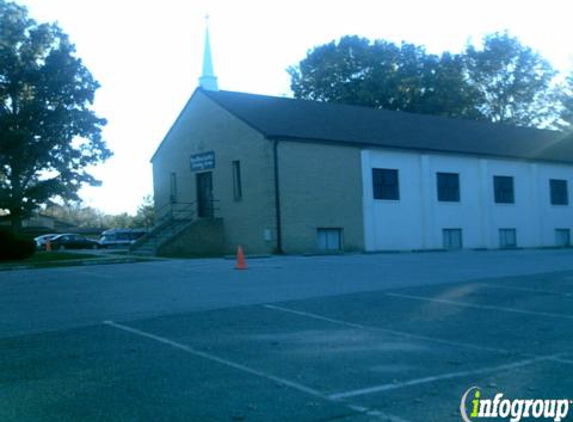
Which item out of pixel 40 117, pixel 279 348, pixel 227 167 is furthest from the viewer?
pixel 40 117

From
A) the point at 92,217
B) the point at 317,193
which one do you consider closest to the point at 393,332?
the point at 317,193

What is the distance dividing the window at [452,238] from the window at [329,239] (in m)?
6.10

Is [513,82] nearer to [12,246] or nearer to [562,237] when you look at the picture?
[562,237]

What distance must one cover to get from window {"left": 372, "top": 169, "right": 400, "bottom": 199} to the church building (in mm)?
58

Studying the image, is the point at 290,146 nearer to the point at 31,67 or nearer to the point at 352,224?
the point at 352,224

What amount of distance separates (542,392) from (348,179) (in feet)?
76.6

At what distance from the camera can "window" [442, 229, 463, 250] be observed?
32781 millimetres

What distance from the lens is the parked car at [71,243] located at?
48.9 metres

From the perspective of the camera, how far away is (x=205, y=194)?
3219 cm

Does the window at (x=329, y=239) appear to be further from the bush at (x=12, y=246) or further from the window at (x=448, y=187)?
the bush at (x=12, y=246)

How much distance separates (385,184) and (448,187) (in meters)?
4.09

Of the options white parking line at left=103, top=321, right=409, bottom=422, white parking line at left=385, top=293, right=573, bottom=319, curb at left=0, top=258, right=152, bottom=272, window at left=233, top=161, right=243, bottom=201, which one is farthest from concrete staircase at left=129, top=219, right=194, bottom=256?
white parking line at left=103, top=321, right=409, bottom=422

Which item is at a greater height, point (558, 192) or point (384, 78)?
point (384, 78)

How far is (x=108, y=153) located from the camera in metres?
48.5
